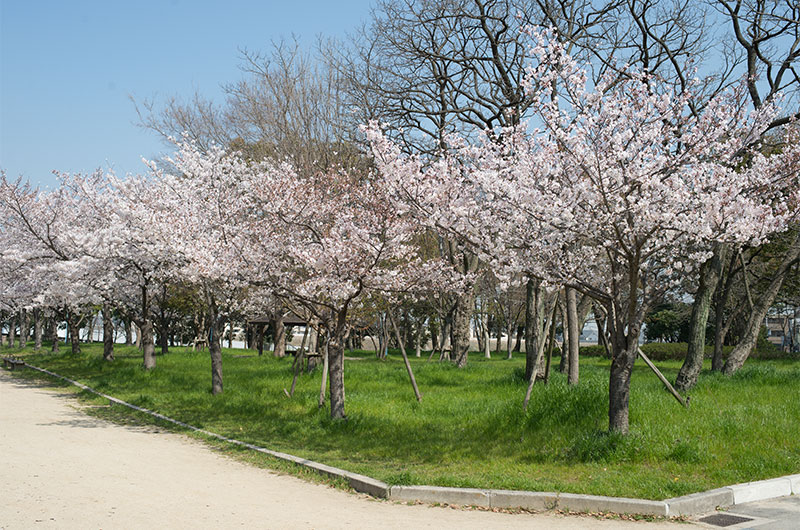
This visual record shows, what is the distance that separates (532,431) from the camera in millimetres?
10289

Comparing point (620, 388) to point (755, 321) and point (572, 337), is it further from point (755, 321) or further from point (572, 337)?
point (755, 321)

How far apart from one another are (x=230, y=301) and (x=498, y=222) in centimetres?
1009

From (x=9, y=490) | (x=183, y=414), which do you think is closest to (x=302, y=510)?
(x=9, y=490)

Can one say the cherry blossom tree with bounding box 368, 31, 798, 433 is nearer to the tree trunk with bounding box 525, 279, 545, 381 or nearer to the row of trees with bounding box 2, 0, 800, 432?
the row of trees with bounding box 2, 0, 800, 432

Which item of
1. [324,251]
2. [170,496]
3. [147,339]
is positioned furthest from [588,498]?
[147,339]

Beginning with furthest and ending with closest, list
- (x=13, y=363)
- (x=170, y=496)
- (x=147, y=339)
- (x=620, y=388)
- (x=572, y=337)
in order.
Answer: (x=13, y=363) → (x=147, y=339) → (x=572, y=337) → (x=620, y=388) → (x=170, y=496)

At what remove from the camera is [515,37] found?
782 inches

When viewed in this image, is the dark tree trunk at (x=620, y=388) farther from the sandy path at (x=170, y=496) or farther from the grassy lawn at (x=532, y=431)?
the sandy path at (x=170, y=496)

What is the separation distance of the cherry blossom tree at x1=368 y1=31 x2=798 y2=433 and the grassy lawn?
80 cm

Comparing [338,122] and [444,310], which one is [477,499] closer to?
[338,122]

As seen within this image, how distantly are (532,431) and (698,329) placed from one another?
5722mm

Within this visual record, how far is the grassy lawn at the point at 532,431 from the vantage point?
8.31 metres

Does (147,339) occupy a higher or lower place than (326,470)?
higher

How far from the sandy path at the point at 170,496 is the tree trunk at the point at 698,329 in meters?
7.49
